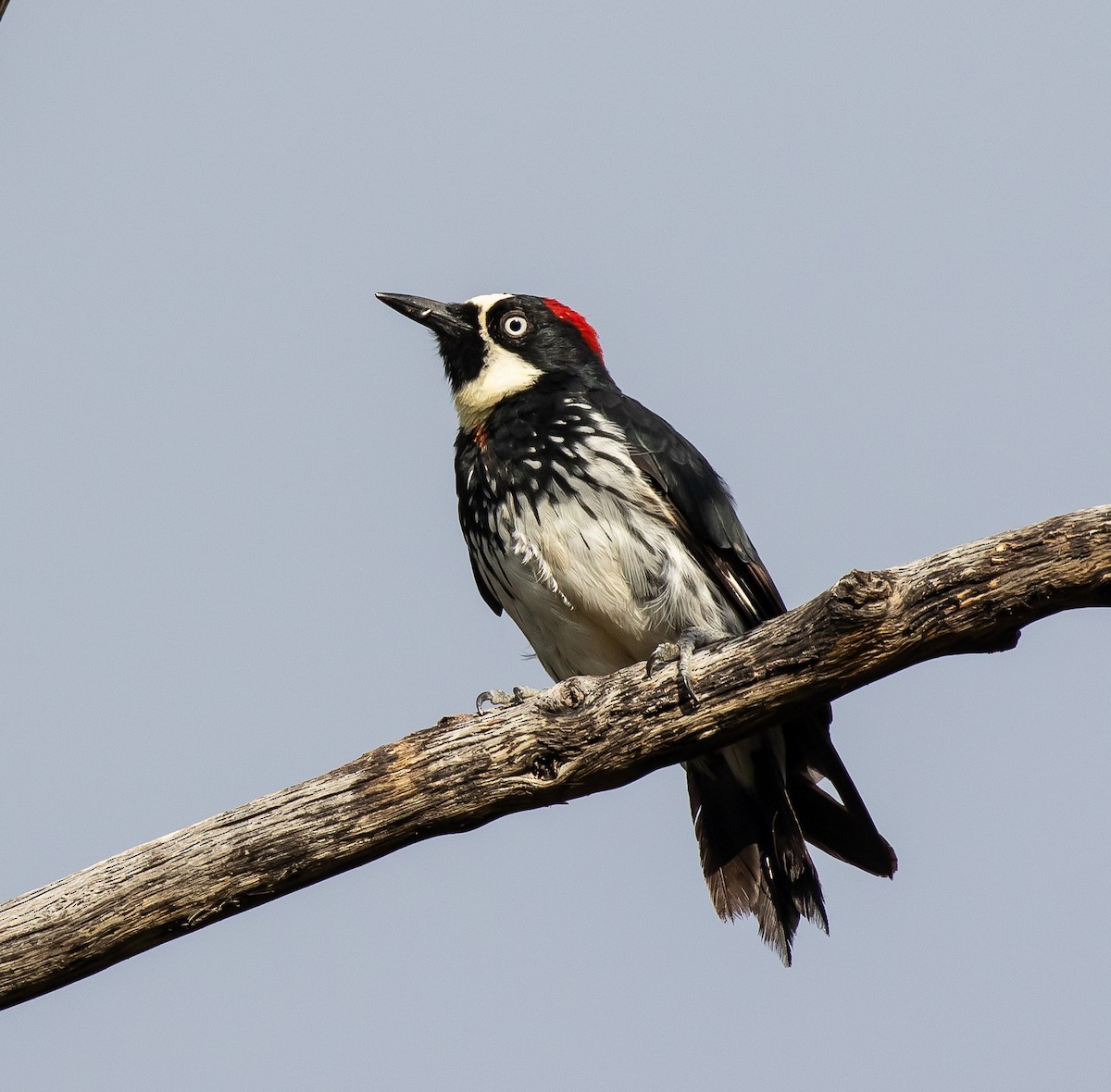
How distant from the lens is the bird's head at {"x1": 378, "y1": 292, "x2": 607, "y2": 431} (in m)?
6.52

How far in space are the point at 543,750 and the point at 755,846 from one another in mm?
1812

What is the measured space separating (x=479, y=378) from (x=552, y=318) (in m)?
0.51

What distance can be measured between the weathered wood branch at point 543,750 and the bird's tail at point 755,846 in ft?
4.64

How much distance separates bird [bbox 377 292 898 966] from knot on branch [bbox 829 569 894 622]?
1.23m

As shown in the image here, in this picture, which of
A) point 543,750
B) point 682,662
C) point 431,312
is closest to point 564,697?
point 543,750

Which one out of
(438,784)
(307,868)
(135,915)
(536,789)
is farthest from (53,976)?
(536,789)

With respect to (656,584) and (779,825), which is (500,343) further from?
(779,825)

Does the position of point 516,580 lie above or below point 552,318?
below

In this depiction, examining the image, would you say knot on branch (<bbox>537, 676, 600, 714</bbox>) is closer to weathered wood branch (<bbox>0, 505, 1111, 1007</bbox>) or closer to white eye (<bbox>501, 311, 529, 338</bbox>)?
weathered wood branch (<bbox>0, 505, 1111, 1007</bbox>)

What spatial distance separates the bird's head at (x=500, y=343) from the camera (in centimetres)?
652

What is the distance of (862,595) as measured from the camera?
409 cm

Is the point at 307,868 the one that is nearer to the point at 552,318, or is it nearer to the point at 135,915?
the point at 135,915

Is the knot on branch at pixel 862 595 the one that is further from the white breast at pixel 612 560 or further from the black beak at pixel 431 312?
the black beak at pixel 431 312

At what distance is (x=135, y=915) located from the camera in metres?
4.30
